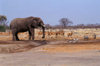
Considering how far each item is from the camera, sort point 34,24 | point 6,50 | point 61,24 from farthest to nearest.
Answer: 1. point 61,24
2. point 34,24
3. point 6,50

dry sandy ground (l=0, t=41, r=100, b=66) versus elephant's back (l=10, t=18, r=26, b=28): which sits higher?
elephant's back (l=10, t=18, r=26, b=28)

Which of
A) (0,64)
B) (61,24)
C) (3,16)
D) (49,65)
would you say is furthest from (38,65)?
(61,24)

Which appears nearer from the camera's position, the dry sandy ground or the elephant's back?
the dry sandy ground

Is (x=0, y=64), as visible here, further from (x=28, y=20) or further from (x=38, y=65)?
(x=28, y=20)

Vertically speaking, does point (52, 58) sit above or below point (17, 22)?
below

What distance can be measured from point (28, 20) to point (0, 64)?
1431 cm

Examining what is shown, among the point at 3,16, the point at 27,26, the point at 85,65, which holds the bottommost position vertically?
the point at 85,65

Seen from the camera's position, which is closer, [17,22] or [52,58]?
[52,58]

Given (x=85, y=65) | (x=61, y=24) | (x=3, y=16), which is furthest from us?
(x=61, y=24)

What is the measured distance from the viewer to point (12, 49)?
15867 millimetres

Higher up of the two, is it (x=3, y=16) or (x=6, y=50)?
(x=3, y=16)

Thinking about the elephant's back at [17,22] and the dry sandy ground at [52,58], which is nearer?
the dry sandy ground at [52,58]

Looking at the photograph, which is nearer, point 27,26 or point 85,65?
Result: point 85,65

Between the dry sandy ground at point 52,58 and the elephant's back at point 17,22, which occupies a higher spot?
the elephant's back at point 17,22
